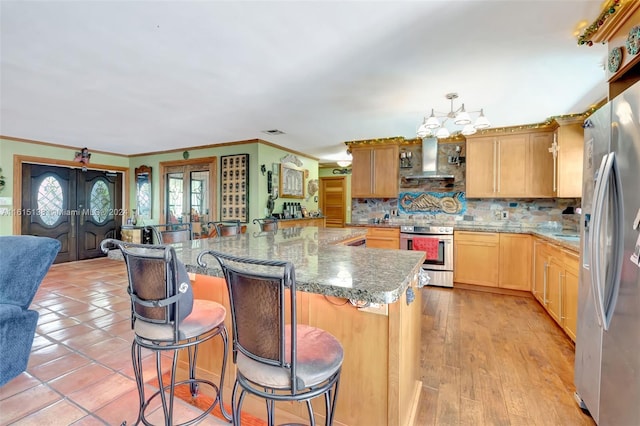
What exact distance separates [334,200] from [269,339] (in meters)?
7.48

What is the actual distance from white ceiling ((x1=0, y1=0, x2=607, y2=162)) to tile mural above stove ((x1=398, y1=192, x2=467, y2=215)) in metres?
1.44

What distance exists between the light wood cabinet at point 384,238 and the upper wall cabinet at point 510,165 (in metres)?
1.28

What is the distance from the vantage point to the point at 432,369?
2184mm

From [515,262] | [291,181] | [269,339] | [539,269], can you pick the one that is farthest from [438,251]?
[269,339]

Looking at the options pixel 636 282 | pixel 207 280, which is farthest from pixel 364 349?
pixel 636 282

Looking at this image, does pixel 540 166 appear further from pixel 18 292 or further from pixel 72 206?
pixel 72 206

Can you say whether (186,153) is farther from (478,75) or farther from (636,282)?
(636,282)

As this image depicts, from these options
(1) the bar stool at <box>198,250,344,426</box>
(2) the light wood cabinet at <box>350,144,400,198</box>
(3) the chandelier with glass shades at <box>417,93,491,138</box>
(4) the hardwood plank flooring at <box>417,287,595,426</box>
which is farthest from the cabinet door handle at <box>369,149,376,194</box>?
(1) the bar stool at <box>198,250,344,426</box>

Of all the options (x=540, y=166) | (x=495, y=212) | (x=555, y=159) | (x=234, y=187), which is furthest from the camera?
(x=234, y=187)

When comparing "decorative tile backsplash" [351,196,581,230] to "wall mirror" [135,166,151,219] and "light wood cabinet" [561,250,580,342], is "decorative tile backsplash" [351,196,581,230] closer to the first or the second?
"light wood cabinet" [561,250,580,342]

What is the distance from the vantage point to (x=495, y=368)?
2.19 metres

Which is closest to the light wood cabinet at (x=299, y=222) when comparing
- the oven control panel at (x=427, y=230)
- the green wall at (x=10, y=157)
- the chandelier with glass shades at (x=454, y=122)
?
the oven control panel at (x=427, y=230)

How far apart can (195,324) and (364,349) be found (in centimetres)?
80

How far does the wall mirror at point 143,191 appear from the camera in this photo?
640 cm
